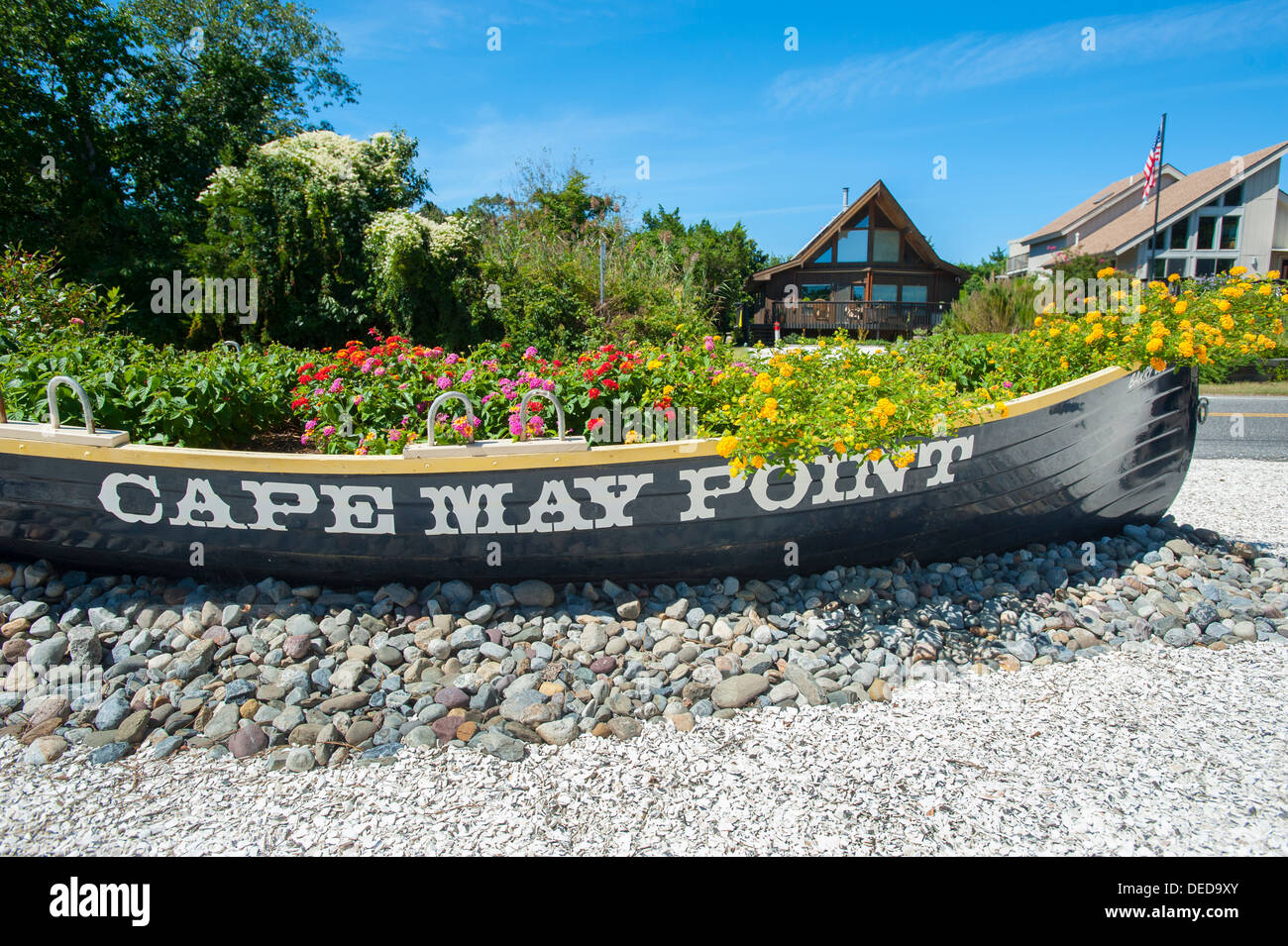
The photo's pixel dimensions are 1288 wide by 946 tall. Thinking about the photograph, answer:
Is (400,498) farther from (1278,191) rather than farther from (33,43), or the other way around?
(1278,191)

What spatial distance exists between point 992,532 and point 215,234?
1316 centimetres

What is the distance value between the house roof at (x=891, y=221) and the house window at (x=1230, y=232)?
11.3m

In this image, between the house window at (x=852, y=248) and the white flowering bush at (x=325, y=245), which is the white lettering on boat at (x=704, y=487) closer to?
the white flowering bush at (x=325, y=245)

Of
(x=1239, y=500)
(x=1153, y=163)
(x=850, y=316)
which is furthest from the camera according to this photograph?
(x=850, y=316)

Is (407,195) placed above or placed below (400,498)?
above

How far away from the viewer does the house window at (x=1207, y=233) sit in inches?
1211

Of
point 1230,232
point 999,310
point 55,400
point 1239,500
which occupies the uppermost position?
point 1230,232

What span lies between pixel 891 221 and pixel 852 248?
5.83ft

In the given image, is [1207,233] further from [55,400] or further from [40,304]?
[55,400]

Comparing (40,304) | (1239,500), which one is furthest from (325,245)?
(1239,500)

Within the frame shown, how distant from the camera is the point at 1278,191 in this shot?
3012 cm

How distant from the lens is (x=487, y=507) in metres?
3.34

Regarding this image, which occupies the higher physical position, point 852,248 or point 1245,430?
point 852,248

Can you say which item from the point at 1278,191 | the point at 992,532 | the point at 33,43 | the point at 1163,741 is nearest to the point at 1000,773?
the point at 1163,741
